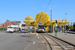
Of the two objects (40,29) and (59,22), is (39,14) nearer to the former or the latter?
(40,29)

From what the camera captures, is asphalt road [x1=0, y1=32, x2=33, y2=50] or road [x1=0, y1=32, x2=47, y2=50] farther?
asphalt road [x1=0, y1=32, x2=33, y2=50]

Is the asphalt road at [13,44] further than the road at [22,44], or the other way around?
the asphalt road at [13,44]

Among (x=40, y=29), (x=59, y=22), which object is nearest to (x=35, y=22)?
(x=40, y=29)

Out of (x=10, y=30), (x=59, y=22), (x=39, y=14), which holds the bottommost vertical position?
(x=10, y=30)

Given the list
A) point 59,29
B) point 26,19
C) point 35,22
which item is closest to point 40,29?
point 35,22

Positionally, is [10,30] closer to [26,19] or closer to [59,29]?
[26,19]

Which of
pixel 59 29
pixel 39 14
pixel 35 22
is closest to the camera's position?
pixel 39 14

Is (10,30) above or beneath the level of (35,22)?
beneath

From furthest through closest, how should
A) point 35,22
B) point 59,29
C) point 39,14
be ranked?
point 59,29
point 35,22
point 39,14

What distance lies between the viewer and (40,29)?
46.3 metres

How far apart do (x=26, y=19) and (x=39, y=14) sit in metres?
6.31

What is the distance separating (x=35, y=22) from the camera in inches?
1885

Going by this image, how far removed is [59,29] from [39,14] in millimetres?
13901

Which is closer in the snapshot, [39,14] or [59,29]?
[39,14]
